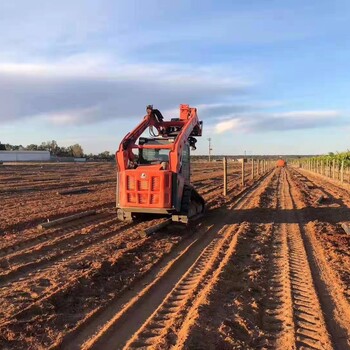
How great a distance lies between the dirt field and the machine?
634mm

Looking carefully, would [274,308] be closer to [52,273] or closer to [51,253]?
[52,273]

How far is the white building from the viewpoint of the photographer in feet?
312

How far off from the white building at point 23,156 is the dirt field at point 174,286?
8928 centimetres

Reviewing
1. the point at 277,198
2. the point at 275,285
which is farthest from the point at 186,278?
the point at 277,198

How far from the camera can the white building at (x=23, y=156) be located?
95.0m

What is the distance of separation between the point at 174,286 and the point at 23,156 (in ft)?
326

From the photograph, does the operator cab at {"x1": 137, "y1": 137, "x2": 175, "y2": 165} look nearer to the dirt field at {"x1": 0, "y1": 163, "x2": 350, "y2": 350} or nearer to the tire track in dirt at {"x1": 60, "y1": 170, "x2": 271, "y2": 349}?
the dirt field at {"x1": 0, "y1": 163, "x2": 350, "y2": 350}

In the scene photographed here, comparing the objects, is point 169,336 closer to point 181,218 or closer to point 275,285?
point 275,285

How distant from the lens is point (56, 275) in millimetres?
6922

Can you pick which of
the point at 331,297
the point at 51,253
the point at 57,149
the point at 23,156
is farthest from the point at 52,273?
the point at 57,149

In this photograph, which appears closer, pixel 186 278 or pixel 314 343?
pixel 314 343

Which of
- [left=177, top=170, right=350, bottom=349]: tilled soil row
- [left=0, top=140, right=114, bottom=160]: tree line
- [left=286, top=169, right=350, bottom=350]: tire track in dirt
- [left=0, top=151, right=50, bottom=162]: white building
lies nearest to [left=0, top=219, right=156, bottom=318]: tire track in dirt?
[left=177, top=170, right=350, bottom=349]: tilled soil row

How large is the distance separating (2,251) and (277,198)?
46.3 feet

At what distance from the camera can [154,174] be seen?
35.6 ft
